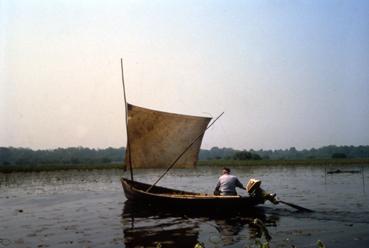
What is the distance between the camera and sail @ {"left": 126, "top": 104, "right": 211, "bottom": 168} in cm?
1906

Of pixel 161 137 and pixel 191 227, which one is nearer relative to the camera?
pixel 191 227

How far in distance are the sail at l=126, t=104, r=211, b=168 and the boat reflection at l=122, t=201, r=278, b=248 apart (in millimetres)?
2304

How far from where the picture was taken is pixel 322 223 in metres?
14.4

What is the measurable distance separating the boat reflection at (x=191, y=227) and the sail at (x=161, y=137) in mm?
2304

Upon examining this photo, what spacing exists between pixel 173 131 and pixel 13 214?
8667mm

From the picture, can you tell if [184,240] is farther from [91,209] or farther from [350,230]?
[91,209]

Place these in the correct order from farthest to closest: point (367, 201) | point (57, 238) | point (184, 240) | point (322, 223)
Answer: point (367, 201) < point (322, 223) < point (57, 238) < point (184, 240)

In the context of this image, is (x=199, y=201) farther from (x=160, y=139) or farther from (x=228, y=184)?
(x=160, y=139)

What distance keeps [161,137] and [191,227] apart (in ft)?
19.1

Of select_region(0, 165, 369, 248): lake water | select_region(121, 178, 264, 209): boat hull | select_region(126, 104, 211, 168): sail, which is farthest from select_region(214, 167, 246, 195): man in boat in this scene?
select_region(126, 104, 211, 168): sail

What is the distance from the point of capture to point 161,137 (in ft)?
63.0

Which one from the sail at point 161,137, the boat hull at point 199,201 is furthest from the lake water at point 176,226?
the sail at point 161,137

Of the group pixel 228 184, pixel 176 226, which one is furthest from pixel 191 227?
pixel 228 184

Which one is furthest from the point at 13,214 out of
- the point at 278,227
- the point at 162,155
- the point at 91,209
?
the point at 278,227
